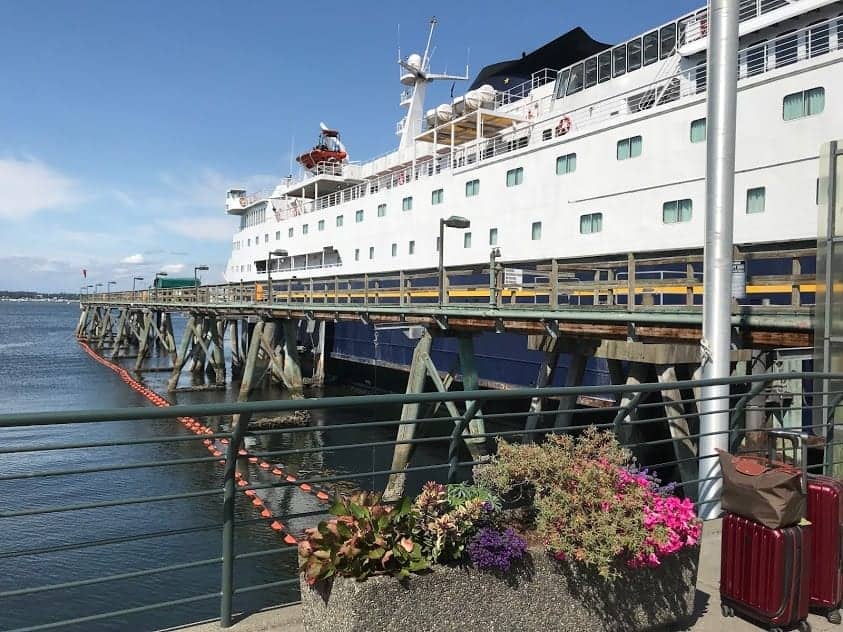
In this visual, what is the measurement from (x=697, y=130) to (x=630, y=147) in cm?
203

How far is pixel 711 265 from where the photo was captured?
5672 millimetres

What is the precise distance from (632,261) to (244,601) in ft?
26.0

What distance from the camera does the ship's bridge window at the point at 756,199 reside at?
15180mm

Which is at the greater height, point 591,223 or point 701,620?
point 591,223

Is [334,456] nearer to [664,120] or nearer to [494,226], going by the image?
[494,226]

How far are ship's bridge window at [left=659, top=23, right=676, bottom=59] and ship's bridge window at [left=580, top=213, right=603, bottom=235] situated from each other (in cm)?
666

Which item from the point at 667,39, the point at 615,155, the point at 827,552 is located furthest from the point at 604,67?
the point at 827,552

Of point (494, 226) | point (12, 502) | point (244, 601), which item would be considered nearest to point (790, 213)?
point (494, 226)

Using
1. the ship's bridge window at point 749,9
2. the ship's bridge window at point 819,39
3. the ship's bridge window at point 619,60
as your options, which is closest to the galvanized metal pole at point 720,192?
the ship's bridge window at point 819,39

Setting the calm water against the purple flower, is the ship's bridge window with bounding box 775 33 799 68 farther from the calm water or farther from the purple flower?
the purple flower

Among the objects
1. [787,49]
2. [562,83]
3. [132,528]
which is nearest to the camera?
[132,528]

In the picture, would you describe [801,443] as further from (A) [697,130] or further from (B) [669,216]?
(A) [697,130]

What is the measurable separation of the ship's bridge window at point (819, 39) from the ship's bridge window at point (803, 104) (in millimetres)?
1334

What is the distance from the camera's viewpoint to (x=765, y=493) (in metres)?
3.64
